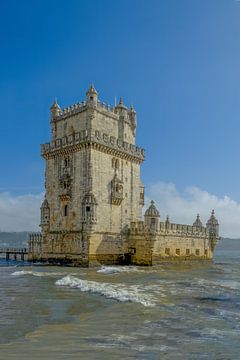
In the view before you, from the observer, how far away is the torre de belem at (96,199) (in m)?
38.2

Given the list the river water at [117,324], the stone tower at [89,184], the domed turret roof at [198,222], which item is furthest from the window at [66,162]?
the domed turret roof at [198,222]

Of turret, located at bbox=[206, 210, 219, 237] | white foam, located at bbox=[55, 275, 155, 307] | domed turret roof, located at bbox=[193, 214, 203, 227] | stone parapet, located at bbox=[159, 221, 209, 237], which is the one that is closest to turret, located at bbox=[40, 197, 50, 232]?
stone parapet, located at bbox=[159, 221, 209, 237]

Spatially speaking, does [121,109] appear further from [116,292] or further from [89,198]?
[116,292]

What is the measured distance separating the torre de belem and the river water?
17562 mm

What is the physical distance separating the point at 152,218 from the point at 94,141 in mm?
9991

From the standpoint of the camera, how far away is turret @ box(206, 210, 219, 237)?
5415cm

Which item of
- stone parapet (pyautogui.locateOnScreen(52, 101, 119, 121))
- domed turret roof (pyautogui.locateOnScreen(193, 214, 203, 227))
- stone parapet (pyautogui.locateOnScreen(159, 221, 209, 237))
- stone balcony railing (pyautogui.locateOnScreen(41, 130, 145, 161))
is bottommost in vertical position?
stone parapet (pyautogui.locateOnScreen(159, 221, 209, 237))

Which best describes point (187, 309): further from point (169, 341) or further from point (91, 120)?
point (91, 120)

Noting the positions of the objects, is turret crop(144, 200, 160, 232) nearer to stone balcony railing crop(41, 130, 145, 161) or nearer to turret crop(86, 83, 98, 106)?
stone balcony railing crop(41, 130, 145, 161)

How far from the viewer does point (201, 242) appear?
50938 millimetres

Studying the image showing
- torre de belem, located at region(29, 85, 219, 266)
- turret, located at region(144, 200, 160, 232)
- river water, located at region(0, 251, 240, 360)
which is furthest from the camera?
turret, located at region(144, 200, 160, 232)

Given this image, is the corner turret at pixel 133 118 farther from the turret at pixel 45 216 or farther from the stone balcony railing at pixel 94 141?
the turret at pixel 45 216

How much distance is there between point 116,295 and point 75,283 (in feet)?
16.7

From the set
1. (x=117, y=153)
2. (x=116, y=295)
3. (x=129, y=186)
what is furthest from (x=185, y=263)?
(x=116, y=295)
